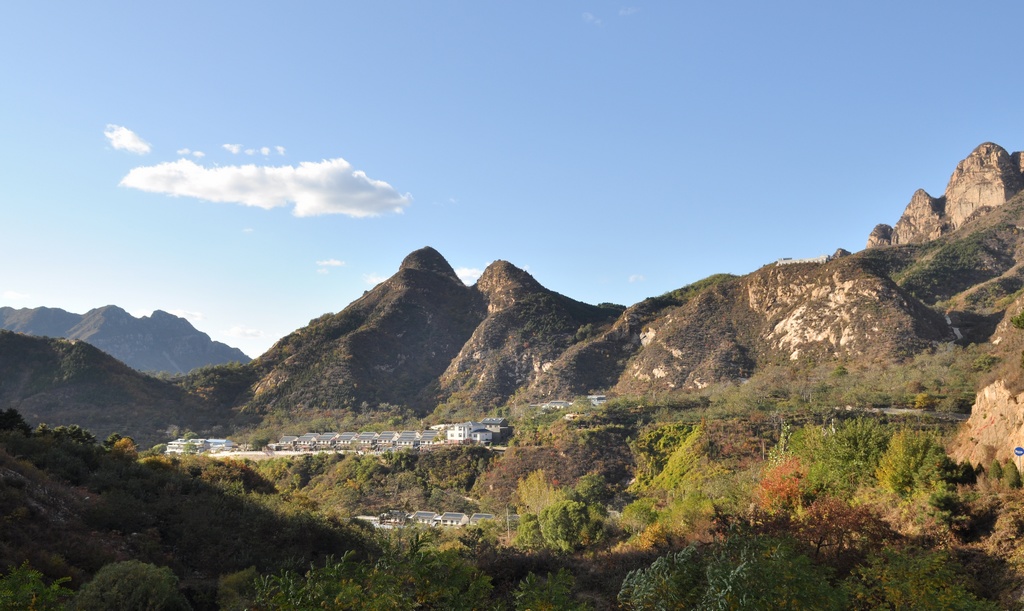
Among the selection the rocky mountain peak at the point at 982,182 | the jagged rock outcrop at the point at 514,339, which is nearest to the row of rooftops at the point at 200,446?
the jagged rock outcrop at the point at 514,339

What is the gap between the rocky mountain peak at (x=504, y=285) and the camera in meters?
128

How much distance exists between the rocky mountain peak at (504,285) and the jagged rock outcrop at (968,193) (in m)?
105

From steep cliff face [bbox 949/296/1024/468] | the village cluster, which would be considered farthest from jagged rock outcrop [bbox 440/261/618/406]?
steep cliff face [bbox 949/296/1024/468]

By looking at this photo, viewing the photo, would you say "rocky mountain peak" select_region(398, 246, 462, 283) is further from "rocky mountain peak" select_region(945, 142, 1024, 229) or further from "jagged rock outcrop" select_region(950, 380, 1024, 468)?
"rocky mountain peak" select_region(945, 142, 1024, 229)

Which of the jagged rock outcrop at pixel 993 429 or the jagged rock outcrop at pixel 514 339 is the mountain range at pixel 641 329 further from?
the jagged rock outcrop at pixel 993 429

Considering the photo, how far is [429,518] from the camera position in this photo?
4275cm

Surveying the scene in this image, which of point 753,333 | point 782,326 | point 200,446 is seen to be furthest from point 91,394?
point 782,326

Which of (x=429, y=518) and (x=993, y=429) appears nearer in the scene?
(x=993, y=429)

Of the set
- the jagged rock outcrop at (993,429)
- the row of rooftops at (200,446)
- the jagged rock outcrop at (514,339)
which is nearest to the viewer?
the jagged rock outcrop at (993,429)

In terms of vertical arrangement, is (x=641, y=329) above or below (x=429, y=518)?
above

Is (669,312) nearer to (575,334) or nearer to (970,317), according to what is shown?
(575,334)

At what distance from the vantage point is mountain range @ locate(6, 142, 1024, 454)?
241 feet

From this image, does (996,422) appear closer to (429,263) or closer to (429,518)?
(429,518)

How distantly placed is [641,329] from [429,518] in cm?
6824
